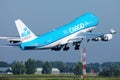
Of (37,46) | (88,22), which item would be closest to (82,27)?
(88,22)

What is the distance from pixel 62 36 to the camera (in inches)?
6038

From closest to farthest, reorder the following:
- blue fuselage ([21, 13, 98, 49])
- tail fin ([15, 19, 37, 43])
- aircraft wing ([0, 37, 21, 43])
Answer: tail fin ([15, 19, 37, 43]) → blue fuselage ([21, 13, 98, 49]) → aircraft wing ([0, 37, 21, 43])

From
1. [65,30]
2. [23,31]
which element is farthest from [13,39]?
[65,30]

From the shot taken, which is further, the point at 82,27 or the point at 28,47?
the point at 82,27

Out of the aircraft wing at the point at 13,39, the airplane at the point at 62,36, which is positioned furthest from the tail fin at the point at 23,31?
the aircraft wing at the point at 13,39

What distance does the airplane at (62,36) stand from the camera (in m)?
144

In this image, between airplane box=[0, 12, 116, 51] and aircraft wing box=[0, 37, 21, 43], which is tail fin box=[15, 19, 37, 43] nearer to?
airplane box=[0, 12, 116, 51]

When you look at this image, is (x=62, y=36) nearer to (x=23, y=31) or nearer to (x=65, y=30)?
(x=65, y=30)

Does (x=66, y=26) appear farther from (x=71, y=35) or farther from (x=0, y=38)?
(x=0, y=38)

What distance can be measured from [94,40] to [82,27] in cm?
799

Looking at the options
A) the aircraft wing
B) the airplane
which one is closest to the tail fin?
the airplane

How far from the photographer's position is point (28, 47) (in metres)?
144

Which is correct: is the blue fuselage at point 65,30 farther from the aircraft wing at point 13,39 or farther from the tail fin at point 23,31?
the aircraft wing at point 13,39

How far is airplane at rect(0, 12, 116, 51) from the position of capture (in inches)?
5655
